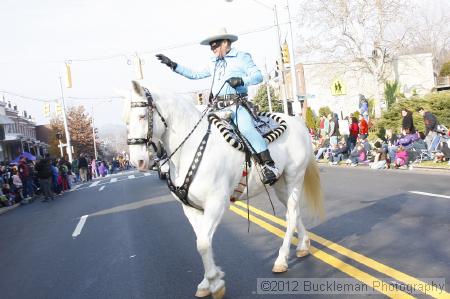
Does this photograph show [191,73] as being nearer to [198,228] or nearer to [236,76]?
[236,76]

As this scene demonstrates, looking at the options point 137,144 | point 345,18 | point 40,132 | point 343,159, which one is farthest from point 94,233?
point 40,132

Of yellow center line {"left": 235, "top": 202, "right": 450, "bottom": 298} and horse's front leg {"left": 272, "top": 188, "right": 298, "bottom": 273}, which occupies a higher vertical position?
horse's front leg {"left": 272, "top": 188, "right": 298, "bottom": 273}

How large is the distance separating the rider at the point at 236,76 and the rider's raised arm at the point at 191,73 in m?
0.02

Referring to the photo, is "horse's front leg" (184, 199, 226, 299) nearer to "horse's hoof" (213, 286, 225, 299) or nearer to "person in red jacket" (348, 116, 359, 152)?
"horse's hoof" (213, 286, 225, 299)

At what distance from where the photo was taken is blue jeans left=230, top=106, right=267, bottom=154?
5012 mm

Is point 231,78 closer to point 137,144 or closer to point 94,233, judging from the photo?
point 137,144

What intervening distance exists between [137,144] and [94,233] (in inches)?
229

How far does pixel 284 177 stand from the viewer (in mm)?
5828

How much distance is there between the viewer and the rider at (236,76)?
5035 millimetres

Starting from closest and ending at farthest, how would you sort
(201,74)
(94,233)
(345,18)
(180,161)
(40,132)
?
(180,161), (201,74), (94,233), (345,18), (40,132)

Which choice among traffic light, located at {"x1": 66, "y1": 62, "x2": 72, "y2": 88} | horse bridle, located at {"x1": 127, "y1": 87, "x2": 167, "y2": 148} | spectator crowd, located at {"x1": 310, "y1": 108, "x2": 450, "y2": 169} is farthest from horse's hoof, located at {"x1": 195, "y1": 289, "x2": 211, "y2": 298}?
traffic light, located at {"x1": 66, "y1": 62, "x2": 72, "y2": 88}

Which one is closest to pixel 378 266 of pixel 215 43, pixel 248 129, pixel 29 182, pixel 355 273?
pixel 355 273

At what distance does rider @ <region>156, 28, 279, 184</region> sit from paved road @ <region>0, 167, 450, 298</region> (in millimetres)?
1317

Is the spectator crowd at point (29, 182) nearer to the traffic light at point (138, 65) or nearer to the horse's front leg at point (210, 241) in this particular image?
the traffic light at point (138, 65)
